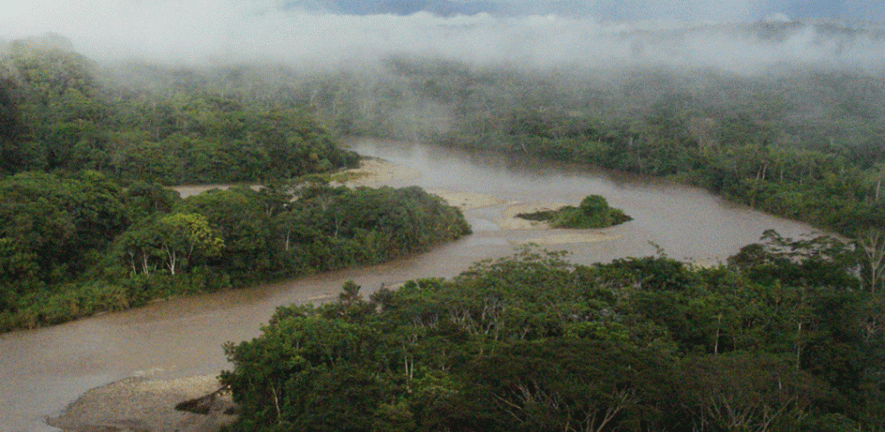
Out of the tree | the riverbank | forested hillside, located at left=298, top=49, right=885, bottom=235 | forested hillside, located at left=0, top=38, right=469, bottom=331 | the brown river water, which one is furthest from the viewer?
forested hillside, located at left=298, top=49, right=885, bottom=235

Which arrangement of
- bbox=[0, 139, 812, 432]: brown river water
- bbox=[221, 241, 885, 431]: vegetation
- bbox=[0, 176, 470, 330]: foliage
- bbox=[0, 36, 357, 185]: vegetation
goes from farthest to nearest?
bbox=[0, 36, 357, 185]: vegetation → bbox=[0, 176, 470, 330]: foliage → bbox=[0, 139, 812, 432]: brown river water → bbox=[221, 241, 885, 431]: vegetation

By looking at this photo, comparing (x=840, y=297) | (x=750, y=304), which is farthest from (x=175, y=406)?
(x=840, y=297)

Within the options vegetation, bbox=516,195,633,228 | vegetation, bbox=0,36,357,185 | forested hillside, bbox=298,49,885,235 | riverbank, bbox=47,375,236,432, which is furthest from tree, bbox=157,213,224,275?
forested hillside, bbox=298,49,885,235

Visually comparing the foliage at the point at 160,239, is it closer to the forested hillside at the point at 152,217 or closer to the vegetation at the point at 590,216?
the forested hillside at the point at 152,217

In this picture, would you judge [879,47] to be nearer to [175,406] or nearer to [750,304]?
[750,304]

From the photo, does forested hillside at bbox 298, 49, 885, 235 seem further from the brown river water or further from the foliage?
the foliage

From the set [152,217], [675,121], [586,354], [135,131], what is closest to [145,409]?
[586,354]

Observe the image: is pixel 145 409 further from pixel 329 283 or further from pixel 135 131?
pixel 135 131
